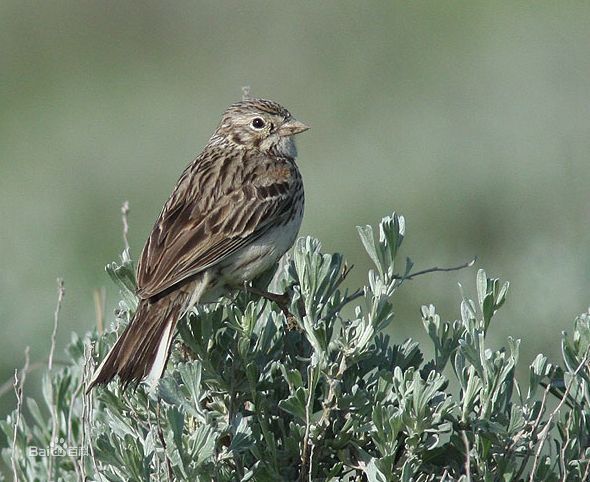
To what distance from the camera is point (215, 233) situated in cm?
586

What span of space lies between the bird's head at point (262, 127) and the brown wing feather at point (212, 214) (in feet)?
0.73

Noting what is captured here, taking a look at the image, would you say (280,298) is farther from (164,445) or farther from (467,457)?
(467,457)

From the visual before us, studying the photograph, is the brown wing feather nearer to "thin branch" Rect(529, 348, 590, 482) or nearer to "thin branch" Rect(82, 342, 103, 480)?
"thin branch" Rect(82, 342, 103, 480)

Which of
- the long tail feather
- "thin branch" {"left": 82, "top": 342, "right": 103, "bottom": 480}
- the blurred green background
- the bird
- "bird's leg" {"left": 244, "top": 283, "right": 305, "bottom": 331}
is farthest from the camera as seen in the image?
the blurred green background

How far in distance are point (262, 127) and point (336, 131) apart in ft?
30.6

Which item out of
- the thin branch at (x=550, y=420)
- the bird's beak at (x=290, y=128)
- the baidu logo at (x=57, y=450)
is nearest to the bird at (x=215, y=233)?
the bird's beak at (x=290, y=128)

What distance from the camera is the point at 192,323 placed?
16.2ft

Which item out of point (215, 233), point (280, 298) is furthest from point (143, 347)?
point (215, 233)

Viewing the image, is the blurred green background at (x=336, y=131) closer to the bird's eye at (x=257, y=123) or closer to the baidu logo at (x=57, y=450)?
the bird's eye at (x=257, y=123)

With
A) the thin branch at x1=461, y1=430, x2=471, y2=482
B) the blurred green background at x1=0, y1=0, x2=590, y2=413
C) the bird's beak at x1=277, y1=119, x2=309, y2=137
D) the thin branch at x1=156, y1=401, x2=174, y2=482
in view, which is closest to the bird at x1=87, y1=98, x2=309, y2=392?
the bird's beak at x1=277, y1=119, x2=309, y2=137

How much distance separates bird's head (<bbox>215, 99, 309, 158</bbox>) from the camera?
22.3 feet

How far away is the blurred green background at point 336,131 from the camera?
9.61 m

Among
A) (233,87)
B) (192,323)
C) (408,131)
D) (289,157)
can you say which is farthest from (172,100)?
(192,323)

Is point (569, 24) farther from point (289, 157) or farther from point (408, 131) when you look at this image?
point (289, 157)
